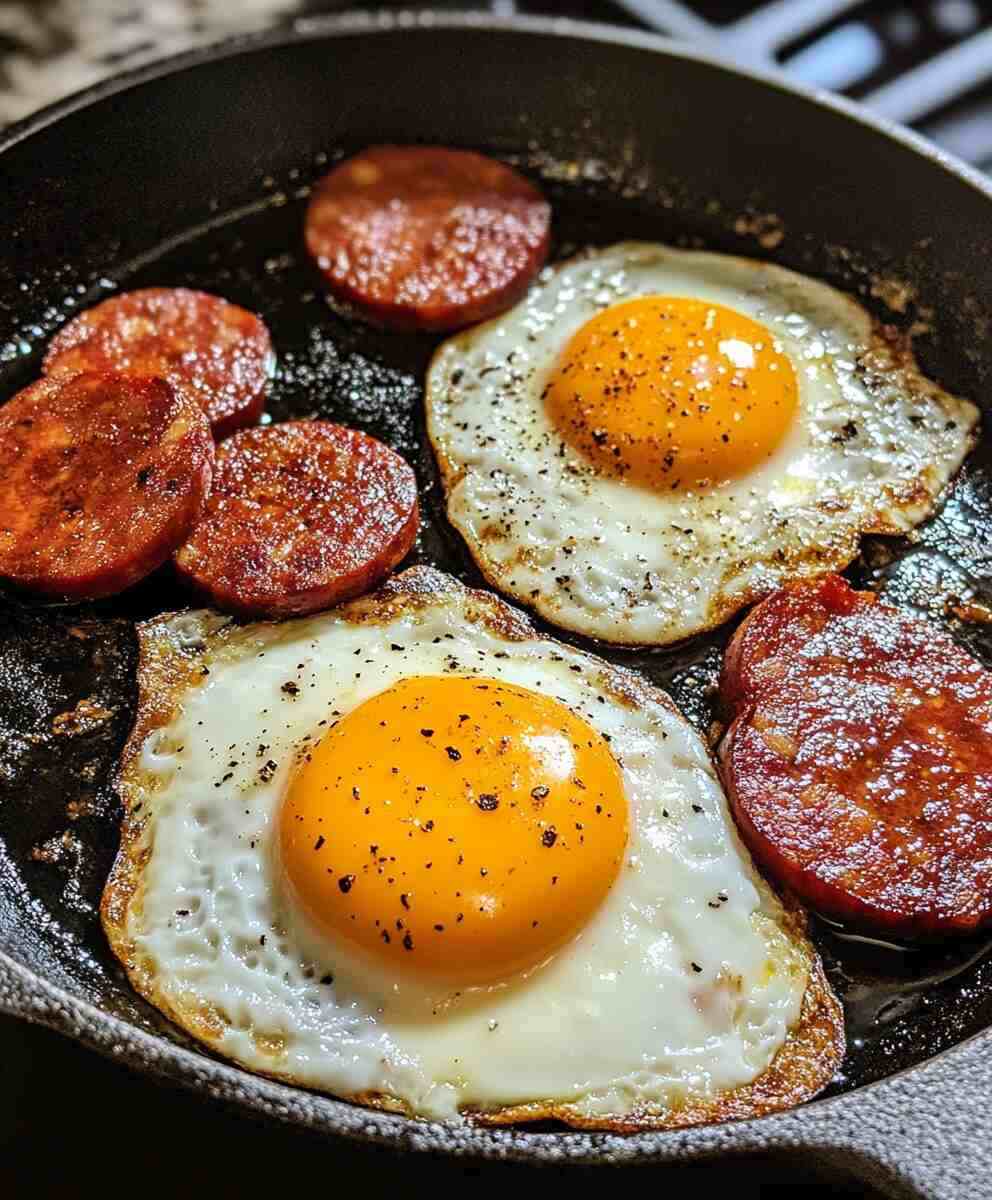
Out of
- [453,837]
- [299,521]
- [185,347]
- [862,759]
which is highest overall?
[185,347]

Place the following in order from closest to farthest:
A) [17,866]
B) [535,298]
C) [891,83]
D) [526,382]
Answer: [17,866] < [526,382] < [535,298] < [891,83]

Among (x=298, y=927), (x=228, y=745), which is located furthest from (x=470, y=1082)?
(x=228, y=745)

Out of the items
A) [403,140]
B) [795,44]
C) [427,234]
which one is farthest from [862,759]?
[795,44]

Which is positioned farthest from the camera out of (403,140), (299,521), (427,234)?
(403,140)

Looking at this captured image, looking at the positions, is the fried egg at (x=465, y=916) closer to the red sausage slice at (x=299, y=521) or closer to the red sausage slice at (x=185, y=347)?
the red sausage slice at (x=299, y=521)

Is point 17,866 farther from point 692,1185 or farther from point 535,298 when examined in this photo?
point 535,298

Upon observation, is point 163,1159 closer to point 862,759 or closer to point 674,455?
point 862,759

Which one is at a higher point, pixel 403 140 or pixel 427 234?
pixel 403 140
